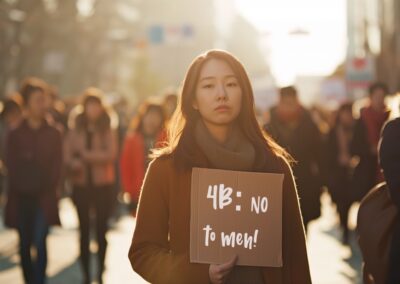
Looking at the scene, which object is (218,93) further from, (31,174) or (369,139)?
(369,139)

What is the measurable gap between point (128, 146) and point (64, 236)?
20.0 feet

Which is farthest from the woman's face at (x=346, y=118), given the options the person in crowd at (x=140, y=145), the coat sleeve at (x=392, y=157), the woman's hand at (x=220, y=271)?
the woman's hand at (x=220, y=271)

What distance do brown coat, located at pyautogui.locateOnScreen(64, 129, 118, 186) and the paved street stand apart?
41.7 inches

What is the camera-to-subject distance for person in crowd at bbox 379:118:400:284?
5.38m

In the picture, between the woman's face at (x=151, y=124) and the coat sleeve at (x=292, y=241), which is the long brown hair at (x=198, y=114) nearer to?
the coat sleeve at (x=292, y=241)

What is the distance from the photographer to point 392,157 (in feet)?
17.8

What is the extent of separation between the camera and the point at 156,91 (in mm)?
90938

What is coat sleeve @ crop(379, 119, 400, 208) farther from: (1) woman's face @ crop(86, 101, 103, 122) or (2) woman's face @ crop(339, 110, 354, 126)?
(2) woman's face @ crop(339, 110, 354, 126)

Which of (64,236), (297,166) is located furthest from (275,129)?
(64,236)

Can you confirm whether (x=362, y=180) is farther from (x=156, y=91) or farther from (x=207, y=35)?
(x=207, y=35)

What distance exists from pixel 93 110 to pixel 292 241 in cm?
680

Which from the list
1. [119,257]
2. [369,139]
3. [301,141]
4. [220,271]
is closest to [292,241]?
[220,271]

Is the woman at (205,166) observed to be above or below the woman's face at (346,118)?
above

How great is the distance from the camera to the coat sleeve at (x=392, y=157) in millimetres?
5379
